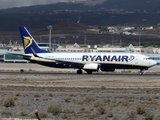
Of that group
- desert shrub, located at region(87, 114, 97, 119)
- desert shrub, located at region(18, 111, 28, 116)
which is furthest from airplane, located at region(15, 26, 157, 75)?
desert shrub, located at region(87, 114, 97, 119)

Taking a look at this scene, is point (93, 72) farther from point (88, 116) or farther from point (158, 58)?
point (88, 116)

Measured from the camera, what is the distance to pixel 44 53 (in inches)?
3868

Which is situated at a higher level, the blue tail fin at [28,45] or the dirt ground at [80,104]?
the blue tail fin at [28,45]

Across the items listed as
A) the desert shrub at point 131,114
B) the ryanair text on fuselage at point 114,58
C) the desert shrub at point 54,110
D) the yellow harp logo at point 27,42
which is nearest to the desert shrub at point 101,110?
the desert shrub at point 131,114

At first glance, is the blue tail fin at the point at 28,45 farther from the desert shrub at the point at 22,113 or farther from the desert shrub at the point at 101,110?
the desert shrub at the point at 22,113

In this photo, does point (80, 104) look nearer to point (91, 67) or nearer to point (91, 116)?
point (91, 116)

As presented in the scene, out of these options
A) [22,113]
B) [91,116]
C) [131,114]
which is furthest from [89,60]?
[91,116]

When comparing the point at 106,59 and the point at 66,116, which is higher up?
the point at 106,59

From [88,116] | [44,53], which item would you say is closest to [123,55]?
[44,53]

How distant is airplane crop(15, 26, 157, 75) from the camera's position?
9219 cm

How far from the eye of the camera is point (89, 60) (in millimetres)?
94500

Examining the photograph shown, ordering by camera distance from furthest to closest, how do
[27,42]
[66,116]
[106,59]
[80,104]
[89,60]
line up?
[27,42]
[89,60]
[106,59]
[80,104]
[66,116]

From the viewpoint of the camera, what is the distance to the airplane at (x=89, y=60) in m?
92.2

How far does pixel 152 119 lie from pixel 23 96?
17029 mm
